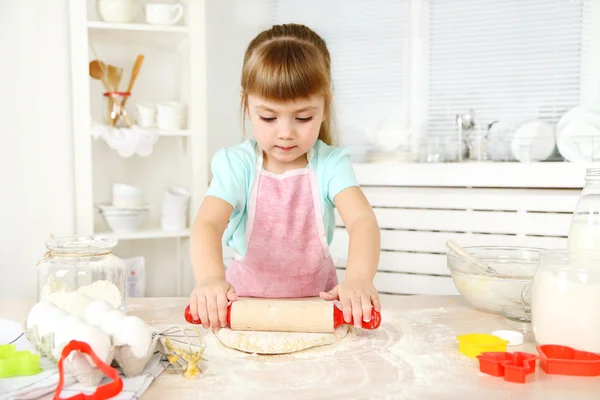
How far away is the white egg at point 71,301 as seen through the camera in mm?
807

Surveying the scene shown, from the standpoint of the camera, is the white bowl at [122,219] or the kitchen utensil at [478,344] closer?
the kitchen utensil at [478,344]

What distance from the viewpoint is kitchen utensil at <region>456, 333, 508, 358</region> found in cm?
81

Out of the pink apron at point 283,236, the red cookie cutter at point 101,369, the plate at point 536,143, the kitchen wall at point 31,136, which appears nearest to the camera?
the red cookie cutter at point 101,369

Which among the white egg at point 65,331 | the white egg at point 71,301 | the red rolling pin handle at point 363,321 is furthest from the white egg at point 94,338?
the red rolling pin handle at point 363,321

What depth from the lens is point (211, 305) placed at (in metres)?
0.87

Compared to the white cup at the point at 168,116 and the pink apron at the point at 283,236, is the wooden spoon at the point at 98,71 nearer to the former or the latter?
the white cup at the point at 168,116

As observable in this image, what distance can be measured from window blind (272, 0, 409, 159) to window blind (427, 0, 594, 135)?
169mm

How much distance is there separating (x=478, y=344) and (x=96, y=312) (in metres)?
0.53

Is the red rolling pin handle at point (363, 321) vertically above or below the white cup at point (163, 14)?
below

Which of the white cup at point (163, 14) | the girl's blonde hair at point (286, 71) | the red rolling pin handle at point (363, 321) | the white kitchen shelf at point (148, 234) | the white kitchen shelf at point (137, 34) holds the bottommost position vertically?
the white kitchen shelf at point (148, 234)

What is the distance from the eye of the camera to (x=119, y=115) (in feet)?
8.28

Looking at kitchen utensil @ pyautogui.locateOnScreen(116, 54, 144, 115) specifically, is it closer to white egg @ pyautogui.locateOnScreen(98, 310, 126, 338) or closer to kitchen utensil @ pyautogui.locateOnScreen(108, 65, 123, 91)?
kitchen utensil @ pyautogui.locateOnScreen(108, 65, 123, 91)

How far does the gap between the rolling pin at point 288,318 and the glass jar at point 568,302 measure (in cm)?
24

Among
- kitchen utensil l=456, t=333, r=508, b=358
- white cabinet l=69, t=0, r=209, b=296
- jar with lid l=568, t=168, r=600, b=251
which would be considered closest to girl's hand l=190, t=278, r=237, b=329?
kitchen utensil l=456, t=333, r=508, b=358
